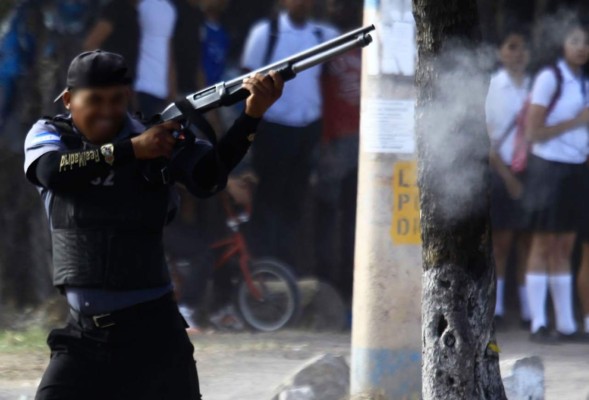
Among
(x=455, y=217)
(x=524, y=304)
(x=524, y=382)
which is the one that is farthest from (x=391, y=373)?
(x=524, y=304)

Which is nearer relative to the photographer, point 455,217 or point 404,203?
point 455,217

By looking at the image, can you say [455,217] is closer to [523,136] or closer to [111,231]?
[111,231]

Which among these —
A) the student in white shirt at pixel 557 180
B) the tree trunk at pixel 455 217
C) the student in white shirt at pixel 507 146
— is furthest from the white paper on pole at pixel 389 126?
the student in white shirt at pixel 557 180

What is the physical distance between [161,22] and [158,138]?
511 cm

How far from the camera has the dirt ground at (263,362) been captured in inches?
269

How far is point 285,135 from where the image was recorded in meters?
9.01

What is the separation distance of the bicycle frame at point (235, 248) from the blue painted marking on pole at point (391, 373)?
258 cm

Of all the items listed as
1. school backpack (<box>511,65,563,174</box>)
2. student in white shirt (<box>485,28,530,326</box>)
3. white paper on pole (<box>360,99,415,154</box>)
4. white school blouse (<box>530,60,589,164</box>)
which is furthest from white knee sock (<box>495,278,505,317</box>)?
white paper on pole (<box>360,99,415,154</box>)

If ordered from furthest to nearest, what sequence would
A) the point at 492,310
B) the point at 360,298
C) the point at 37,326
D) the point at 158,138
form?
1. the point at 37,326
2. the point at 360,298
3. the point at 492,310
4. the point at 158,138

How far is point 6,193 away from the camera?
9.03m

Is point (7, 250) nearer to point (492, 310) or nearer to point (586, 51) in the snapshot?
point (586, 51)

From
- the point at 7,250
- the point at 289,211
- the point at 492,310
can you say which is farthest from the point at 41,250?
the point at 492,310

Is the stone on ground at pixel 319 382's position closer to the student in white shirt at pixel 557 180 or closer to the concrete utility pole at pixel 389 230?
the concrete utility pole at pixel 389 230

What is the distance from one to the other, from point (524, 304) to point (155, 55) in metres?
3.19
